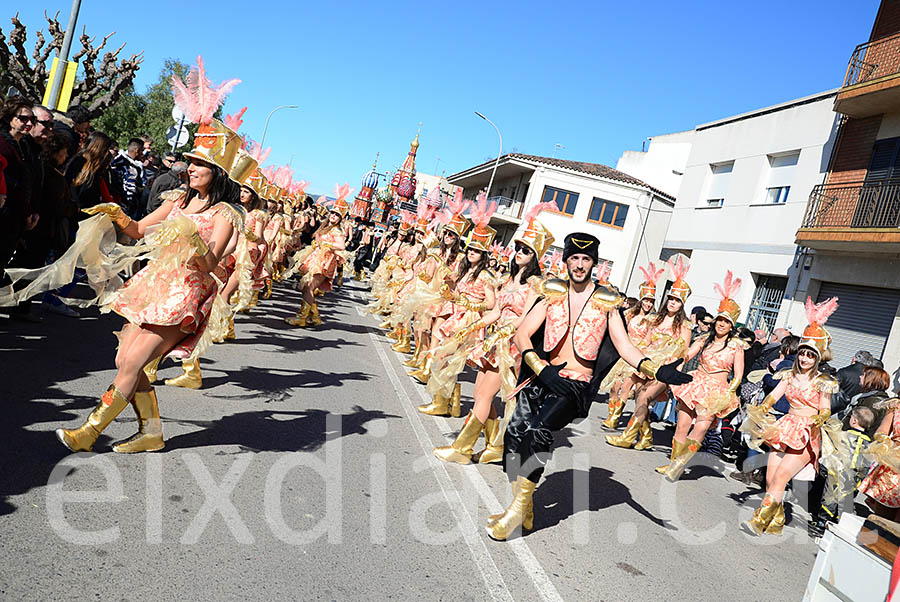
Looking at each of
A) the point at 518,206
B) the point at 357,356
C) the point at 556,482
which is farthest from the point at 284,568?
the point at 518,206

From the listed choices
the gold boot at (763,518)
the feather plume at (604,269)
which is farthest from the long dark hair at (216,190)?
the feather plume at (604,269)

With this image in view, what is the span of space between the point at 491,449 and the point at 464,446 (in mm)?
343

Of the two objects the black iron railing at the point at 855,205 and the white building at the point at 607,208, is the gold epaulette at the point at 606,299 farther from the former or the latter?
the white building at the point at 607,208

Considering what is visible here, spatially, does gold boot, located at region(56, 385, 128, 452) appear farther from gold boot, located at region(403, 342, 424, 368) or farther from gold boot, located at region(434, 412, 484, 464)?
gold boot, located at region(403, 342, 424, 368)

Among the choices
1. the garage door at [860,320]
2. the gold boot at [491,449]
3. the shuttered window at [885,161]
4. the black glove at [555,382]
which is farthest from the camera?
the shuttered window at [885,161]

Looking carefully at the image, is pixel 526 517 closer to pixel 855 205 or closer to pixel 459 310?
pixel 459 310

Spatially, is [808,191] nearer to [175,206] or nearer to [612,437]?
[612,437]

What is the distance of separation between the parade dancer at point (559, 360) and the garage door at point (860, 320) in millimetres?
11718

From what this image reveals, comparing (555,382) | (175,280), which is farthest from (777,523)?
(175,280)

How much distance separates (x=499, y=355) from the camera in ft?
18.0

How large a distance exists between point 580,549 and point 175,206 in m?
3.64

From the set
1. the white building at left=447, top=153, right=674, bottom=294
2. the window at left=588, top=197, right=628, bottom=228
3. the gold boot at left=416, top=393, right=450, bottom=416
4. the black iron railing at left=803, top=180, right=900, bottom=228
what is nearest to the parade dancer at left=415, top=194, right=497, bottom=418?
the gold boot at left=416, top=393, right=450, bottom=416

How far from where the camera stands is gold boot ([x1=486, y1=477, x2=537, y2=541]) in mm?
4355

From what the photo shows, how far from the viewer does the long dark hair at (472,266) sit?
27.3ft
